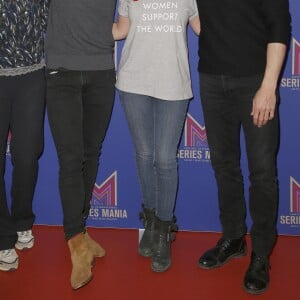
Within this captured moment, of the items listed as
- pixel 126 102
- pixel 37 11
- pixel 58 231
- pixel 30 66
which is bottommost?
pixel 58 231

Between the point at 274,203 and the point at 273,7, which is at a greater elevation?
the point at 273,7

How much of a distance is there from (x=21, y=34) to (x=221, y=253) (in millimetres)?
1394

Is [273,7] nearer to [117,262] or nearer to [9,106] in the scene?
[9,106]

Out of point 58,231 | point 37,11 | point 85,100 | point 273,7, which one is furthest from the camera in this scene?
point 58,231

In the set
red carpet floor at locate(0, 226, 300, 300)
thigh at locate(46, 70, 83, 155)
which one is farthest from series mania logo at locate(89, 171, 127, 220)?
thigh at locate(46, 70, 83, 155)

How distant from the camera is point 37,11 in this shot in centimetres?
214

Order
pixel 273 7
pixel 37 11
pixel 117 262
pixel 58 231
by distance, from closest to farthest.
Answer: pixel 273 7, pixel 37 11, pixel 117 262, pixel 58 231

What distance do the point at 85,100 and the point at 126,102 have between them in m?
0.19

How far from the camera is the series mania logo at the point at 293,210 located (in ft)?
9.23

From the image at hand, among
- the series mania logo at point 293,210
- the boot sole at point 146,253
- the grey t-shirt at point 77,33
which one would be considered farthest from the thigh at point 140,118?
the series mania logo at point 293,210

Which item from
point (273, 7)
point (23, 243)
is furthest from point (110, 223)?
point (273, 7)

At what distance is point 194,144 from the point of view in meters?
2.83

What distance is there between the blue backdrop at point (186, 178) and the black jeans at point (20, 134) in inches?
17.0

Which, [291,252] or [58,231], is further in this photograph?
[58,231]
